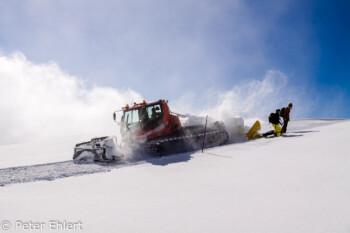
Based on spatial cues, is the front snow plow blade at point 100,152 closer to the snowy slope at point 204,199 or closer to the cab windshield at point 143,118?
the cab windshield at point 143,118

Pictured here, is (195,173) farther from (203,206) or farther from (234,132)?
(234,132)

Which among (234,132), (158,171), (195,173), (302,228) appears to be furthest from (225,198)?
(234,132)

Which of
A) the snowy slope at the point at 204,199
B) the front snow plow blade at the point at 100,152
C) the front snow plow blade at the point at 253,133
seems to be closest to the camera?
the snowy slope at the point at 204,199

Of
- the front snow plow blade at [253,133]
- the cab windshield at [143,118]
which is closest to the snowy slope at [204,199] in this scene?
the cab windshield at [143,118]

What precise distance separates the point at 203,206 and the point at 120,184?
2207mm

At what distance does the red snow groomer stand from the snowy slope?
278 cm

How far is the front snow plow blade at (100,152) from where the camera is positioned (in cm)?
801

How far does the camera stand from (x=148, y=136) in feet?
29.1

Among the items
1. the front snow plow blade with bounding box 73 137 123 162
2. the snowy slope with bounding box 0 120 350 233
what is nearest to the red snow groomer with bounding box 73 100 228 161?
the front snow plow blade with bounding box 73 137 123 162

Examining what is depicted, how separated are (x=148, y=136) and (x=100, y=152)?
75.9 inches

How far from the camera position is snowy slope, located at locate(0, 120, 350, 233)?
256 cm

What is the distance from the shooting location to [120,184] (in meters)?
4.64

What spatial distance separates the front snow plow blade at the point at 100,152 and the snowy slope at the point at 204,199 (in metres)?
2.45

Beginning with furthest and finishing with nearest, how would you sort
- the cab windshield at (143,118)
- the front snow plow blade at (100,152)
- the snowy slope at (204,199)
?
the cab windshield at (143,118) < the front snow plow blade at (100,152) < the snowy slope at (204,199)
